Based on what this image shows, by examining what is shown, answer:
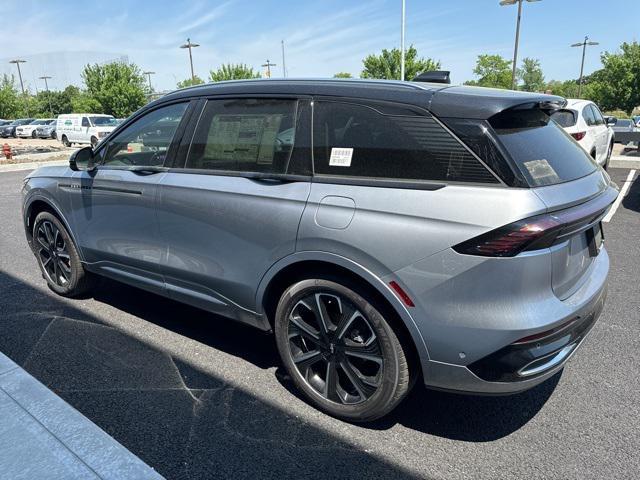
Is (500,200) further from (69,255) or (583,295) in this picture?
(69,255)

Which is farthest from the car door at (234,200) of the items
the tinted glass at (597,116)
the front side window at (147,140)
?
the tinted glass at (597,116)

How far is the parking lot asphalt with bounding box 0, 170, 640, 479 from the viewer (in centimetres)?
235

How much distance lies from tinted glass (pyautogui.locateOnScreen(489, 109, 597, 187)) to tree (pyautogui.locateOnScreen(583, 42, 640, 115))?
145 ft

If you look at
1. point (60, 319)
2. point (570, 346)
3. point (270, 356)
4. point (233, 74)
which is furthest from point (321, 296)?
point (233, 74)

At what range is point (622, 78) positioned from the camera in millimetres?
38906

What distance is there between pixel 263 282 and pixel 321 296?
41 cm

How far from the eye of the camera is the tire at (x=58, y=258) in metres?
4.21

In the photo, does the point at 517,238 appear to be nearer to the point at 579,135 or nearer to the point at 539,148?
the point at 539,148

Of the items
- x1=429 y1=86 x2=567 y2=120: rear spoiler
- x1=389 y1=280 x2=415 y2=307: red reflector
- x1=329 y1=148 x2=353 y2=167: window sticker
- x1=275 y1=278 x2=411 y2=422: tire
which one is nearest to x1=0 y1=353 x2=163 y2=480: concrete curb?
x1=275 y1=278 x2=411 y2=422: tire

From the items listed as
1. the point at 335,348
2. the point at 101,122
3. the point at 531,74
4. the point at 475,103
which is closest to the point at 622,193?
the point at 475,103

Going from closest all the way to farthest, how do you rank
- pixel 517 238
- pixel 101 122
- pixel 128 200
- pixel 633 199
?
pixel 517 238
pixel 128 200
pixel 633 199
pixel 101 122

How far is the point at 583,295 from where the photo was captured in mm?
2412

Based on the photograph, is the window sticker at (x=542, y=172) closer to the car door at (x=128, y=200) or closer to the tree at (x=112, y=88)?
the car door at (x=128, y=200)

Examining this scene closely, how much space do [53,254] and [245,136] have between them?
8.31 feet
